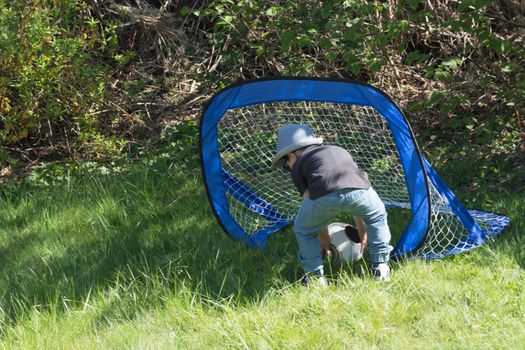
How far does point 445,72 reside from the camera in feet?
21.2

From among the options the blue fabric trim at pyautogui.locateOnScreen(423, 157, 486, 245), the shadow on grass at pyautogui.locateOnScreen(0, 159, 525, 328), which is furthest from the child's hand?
the blue fabric trim at pyautogui.locateOnScreen(423, 157, 486, 245)

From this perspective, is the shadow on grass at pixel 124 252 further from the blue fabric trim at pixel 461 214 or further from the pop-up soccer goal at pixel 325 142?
the blue fabric trim at pixel 461 214

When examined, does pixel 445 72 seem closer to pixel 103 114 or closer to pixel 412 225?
pixel 412 225

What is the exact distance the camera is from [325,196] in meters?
4.66

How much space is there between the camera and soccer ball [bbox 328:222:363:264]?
201 inches

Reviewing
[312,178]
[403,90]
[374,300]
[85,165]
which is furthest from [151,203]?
[403,90]

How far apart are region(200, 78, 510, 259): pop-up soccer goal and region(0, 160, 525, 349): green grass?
0.18 metres

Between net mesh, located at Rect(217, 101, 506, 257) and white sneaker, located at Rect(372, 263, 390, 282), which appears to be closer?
white sneaker, located at Rect(372, 263, 390, 282)

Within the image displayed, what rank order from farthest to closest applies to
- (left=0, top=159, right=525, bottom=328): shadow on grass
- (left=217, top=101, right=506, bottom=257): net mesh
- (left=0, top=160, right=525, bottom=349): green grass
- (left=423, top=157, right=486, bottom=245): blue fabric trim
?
(left=217, top=101, right=506, bottom=257): net mesh → (left=423, top=157, right=486, bottom=245): blue fabric trim → (left=0, top=159, right=525, bottom=328): shadow on grass → (left=0, top=160, right=525, bottom=349): green grass

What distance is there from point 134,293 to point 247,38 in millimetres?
4425

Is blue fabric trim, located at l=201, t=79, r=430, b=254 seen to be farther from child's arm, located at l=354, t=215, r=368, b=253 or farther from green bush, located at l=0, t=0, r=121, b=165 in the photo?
green bush, located at l=0, t=0, r=121, b=165

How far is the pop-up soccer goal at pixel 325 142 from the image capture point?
5051 mm

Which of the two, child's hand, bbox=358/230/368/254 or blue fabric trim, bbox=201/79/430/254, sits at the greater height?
blue fabric trim, bbox=201/79/430/254

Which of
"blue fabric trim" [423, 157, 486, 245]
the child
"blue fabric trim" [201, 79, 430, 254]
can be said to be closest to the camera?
the child
